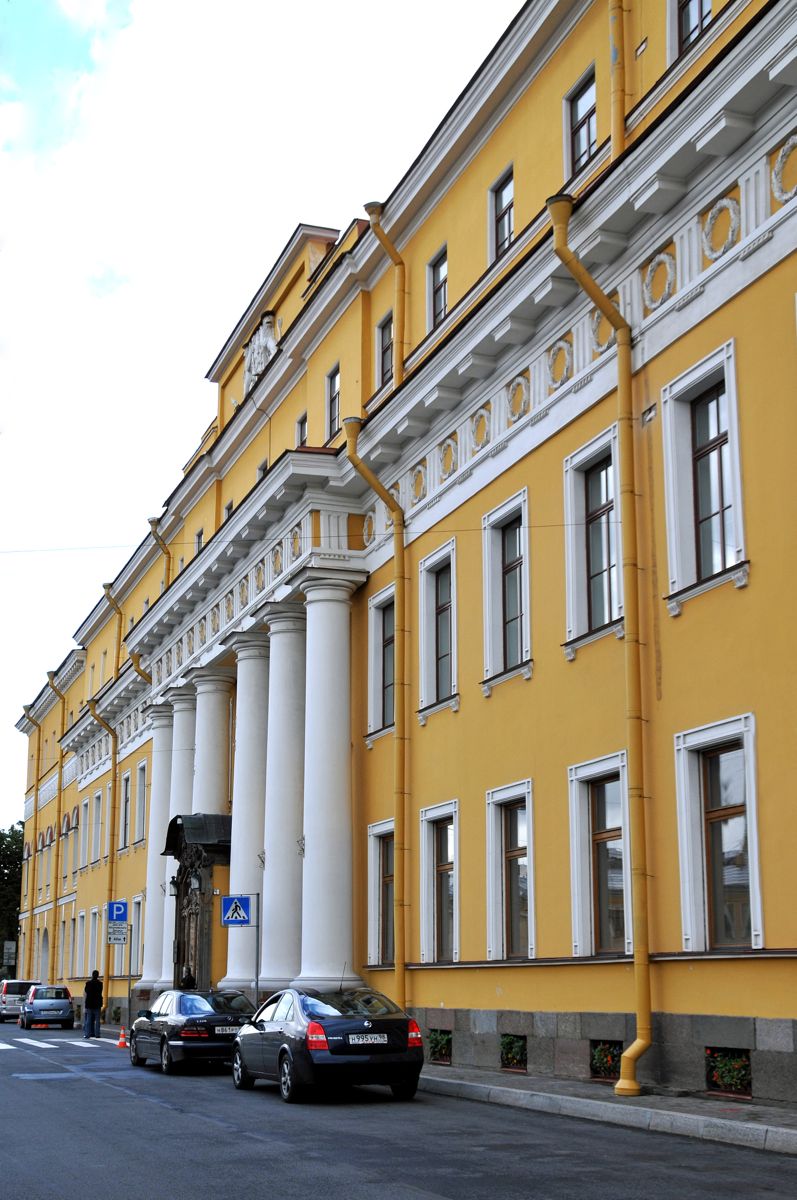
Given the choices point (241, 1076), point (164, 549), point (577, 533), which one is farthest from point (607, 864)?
point (164, 549)

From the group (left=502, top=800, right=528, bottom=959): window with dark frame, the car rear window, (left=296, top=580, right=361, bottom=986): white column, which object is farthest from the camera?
(left=296, top=580, right=361, bottom=986): white column

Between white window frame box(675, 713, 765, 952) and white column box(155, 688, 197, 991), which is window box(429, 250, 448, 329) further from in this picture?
white column box(155, 688, 197, 991)

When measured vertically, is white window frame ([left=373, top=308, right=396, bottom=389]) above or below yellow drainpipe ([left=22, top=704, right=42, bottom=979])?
above

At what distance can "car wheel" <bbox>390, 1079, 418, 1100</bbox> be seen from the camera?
55.9 feet

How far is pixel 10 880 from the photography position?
9981 cm

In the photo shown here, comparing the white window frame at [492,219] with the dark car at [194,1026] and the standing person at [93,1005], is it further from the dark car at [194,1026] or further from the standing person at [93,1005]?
the standing person at [93,1005]

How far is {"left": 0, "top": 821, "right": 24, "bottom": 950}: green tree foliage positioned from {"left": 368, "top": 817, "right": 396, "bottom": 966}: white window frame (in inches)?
3048

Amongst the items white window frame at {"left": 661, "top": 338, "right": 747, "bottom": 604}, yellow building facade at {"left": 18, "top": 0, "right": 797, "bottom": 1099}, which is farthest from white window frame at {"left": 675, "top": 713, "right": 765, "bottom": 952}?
white window frame at {"left": 661, "top": 338, "right": 747, "bottom": 604}

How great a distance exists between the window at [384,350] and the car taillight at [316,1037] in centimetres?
1263

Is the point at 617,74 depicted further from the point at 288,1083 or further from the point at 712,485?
the point at 288,1083

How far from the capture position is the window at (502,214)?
21562mm

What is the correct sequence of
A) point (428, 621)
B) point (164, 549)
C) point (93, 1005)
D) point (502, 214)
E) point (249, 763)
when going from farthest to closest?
1. point (164, 549)
2. point (93, 1005)
3. point (249, 763)
4. point (428, 621)
5. point (502, 214)

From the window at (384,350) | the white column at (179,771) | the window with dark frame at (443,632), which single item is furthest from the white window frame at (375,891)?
the white column at (179,771)

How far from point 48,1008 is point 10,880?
56924mm
